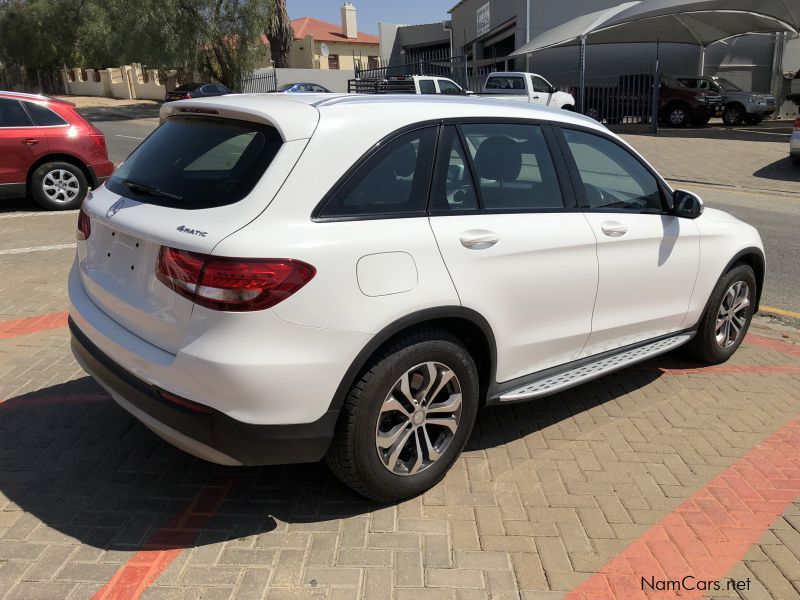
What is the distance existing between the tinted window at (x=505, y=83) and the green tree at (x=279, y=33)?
1486 cm

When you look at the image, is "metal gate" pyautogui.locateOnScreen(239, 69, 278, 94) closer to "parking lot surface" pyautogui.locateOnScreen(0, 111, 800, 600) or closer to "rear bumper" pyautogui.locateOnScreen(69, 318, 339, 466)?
"parking lot surface" pyautogui.locateOnScreen(0, 111, 800, 600)

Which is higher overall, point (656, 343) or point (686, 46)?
point (686, 46)

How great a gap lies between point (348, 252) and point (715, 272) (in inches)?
111

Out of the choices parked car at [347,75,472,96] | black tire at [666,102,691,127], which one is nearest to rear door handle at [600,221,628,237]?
parked car at [347,75,472,96]

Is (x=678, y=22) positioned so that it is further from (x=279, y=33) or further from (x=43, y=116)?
(x=43, y=116)

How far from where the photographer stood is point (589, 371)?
3820mm

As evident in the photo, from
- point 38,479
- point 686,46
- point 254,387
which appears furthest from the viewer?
point 686,46

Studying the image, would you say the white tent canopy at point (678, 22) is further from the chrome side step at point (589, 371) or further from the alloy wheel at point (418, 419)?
the alloy wheel at point (418, 419)

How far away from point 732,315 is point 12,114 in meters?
8.97

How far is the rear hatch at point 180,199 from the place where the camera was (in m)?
2.76

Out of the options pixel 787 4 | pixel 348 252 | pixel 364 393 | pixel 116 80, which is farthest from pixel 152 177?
pixel 116 80

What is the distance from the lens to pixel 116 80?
45625 millimetres

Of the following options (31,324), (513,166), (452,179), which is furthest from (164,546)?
(31,324)

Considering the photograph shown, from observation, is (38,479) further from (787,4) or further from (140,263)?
(787,4)
